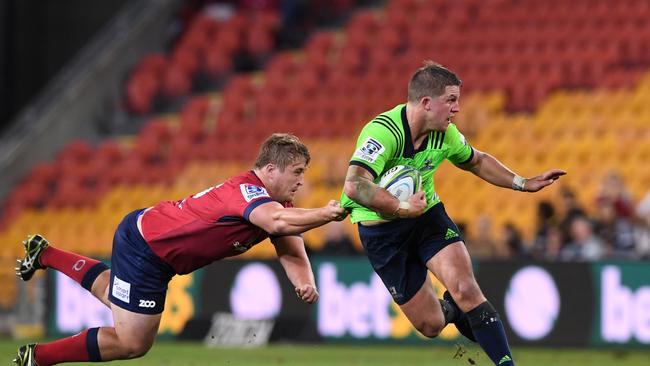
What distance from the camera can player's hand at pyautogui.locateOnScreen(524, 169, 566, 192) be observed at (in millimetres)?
8516

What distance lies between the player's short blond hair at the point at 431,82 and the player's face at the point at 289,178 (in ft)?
3.11

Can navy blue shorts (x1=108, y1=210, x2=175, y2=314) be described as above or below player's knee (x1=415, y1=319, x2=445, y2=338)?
above

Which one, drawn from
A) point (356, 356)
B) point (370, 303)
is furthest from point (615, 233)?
point (356, 356)

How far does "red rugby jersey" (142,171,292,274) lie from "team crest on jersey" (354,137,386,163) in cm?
60

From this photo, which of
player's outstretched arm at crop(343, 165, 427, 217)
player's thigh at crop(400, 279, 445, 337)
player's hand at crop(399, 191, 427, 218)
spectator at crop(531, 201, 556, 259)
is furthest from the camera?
spectator at crop(531, 201, 556, 259)

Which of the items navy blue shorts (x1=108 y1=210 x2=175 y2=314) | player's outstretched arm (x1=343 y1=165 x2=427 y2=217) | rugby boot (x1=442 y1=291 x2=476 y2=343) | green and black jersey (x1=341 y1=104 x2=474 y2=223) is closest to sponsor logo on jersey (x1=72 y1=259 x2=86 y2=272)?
navy blue shorts (x1=108 y1=210 x2=175 y2=314)

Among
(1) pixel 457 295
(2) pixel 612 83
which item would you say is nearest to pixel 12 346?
(1) pixel 457 295

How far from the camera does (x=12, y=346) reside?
1441cm

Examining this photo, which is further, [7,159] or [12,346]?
[7,159]

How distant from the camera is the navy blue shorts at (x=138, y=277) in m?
8.34

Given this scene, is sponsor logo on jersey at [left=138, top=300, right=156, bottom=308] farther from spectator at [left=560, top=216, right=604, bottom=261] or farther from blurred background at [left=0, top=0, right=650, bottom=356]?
spectator at [left=560, top=216, right=604, bottom=261]

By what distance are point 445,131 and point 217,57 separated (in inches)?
604

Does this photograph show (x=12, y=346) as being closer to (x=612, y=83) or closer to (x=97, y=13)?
(x=612, y=83)

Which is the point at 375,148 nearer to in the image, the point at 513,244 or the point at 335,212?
the point at 335,212
